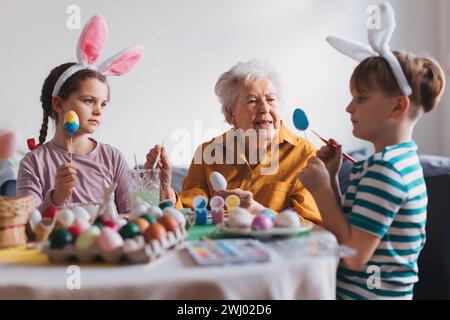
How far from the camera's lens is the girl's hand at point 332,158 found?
1299 mm

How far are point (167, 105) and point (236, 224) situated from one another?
5.56 ft

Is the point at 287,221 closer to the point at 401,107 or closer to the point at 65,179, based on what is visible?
the point at 401,107

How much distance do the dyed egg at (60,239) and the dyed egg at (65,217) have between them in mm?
122

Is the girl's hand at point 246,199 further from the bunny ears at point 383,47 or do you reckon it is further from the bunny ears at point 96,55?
the bunny ears at point 96,55

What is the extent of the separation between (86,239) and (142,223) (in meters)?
0.11

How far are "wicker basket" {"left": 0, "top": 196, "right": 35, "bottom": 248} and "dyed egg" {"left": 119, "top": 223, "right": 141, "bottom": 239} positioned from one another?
0.85ft

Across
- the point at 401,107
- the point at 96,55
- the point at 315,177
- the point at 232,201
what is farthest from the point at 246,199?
the point at 96,55

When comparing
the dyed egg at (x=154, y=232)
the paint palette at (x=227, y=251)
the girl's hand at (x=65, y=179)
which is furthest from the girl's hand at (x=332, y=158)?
the girl's hand at (x=65, y=179)

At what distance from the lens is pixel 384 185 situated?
106 cm

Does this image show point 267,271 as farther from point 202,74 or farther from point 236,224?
point 202,74

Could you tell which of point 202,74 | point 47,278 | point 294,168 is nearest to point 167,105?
point 202,74

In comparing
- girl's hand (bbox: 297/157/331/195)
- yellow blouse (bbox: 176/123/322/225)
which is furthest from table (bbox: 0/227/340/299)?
yellow blouse (bbox: 176/123/322/225)
